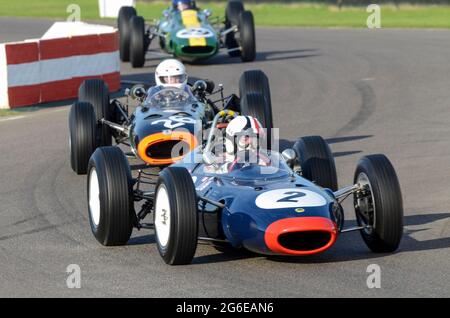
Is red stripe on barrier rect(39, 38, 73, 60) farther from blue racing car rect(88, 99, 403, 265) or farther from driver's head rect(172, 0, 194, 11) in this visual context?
blue racing car rect(88, 99, 403, 265)

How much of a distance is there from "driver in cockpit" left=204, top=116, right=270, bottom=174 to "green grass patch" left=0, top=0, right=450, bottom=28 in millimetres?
23634

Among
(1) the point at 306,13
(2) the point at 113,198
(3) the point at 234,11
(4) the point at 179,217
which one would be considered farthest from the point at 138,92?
(1) the point at 306,13

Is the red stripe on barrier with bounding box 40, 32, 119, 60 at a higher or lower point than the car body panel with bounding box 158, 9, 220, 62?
higher

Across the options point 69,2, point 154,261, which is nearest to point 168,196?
point 154,261

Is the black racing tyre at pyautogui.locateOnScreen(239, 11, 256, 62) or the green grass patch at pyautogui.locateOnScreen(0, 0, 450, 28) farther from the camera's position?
the green grass patch at pyautogui.locateOnScreen(0, 0, 450, 28)

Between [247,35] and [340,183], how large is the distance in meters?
12.5

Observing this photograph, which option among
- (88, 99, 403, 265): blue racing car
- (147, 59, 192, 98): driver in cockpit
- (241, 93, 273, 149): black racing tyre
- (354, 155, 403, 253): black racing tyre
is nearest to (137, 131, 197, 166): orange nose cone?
(241, 93, 273, 149): black racing tyre

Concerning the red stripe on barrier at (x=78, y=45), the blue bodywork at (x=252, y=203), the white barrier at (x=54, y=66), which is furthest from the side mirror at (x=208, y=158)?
the red stripe on barrier at (x=78, y=45)

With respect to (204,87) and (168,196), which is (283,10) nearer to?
(204,87)

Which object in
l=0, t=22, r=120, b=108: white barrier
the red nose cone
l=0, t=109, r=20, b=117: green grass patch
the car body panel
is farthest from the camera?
the car body panel

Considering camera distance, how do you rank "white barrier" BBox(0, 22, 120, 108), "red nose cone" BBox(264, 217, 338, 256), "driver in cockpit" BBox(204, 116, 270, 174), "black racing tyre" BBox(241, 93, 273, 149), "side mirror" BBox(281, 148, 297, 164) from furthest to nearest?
"white barrier" BBox(0, 22, 120, 108)
"black racing tyre" BBox(241, 93, 273, 149)
"side mirror" BBox(281, 148, 297, 164)
"driver in cockpit" BBox(204, 116, 270, 174)
"red nose cone" BBox(264, 217, 338, 256)

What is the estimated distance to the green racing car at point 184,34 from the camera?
1005 inches

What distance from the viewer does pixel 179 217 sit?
988 cm

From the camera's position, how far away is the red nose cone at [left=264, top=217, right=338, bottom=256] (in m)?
9.71
